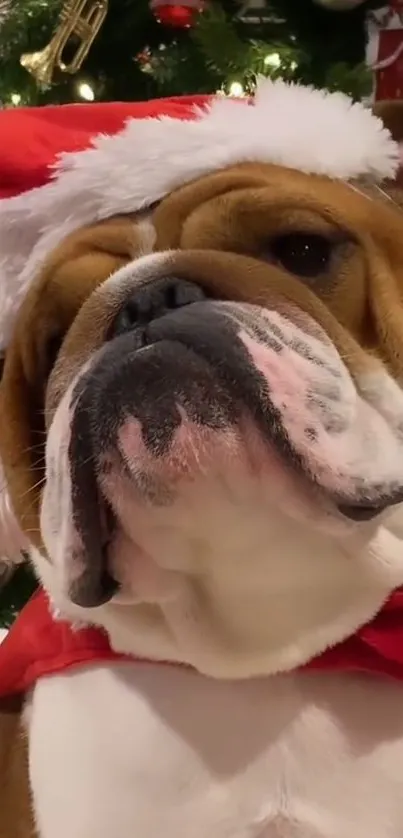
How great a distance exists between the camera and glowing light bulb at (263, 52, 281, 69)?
1714mm

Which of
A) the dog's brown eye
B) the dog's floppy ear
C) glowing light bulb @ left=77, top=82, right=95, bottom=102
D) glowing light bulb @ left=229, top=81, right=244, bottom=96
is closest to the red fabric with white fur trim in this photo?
the dog's floppy ear

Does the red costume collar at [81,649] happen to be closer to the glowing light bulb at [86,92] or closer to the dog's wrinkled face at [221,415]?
the dog's wrinkled face at [221,415]

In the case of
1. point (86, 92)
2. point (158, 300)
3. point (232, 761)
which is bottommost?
point (232, 761)

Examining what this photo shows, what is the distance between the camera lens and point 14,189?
1.08m

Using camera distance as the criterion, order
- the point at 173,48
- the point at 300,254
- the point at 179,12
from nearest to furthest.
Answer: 1. the point at 300,254
2. the point at 179,12
3. the point at 173,48

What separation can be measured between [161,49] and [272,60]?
205 millimetres

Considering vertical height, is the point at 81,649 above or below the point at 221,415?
below

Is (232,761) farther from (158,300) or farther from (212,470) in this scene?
(158,300)

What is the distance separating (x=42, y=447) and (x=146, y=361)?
247 mm

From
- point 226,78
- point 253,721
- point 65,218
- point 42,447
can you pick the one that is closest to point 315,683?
point 253,721

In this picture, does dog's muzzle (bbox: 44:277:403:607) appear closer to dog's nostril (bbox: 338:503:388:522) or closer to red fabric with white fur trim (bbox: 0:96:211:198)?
dog's nostril (bbox: 338:503:388:522)

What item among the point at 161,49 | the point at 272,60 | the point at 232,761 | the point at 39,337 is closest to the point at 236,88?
the point at 272,60

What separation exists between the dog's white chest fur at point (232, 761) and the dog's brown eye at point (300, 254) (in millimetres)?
338

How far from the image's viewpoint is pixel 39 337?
3.14ft
